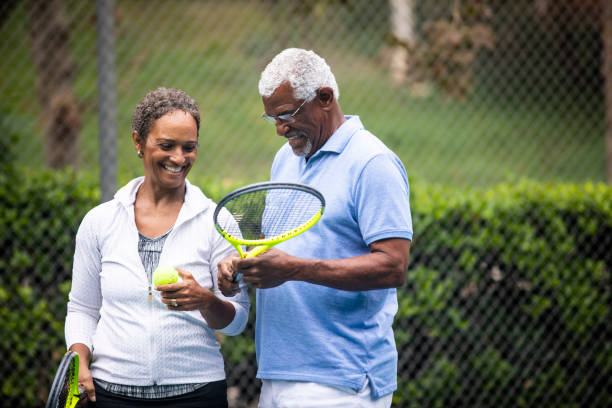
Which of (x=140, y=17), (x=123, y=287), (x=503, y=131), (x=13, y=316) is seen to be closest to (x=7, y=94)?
(x=140, y=17)

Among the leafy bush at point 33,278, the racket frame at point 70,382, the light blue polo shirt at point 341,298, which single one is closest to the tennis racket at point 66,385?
the racket frame at point 70,382

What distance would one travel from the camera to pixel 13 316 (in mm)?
3924

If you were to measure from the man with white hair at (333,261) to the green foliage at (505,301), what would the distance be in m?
1.99

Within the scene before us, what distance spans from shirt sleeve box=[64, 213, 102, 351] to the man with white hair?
0.52 m

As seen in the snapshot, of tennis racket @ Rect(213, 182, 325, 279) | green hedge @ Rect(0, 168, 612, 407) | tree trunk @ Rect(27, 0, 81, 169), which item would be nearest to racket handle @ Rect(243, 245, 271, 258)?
tennis racket @ Rect(213, 182, 325, 279)

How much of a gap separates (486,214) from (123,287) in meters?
2.72

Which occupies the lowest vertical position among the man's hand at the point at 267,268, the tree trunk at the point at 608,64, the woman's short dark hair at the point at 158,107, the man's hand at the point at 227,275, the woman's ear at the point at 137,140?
the man's hand at the point at 227,275

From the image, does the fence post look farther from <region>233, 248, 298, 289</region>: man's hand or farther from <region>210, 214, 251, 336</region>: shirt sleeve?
<region>233, 248, 298, 289</region>: man's hand

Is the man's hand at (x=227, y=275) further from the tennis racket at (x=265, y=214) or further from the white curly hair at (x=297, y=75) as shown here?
the white curly hair at (x=297, y=75)

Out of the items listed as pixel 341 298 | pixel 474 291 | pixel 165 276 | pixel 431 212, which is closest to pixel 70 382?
pixel 165 276

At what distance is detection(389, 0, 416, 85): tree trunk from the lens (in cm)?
473

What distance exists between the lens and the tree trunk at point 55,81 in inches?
191

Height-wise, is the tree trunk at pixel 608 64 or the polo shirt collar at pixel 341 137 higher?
the tree trunk at pixel 608 64

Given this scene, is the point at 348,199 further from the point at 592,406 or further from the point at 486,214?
the point at 592,406
